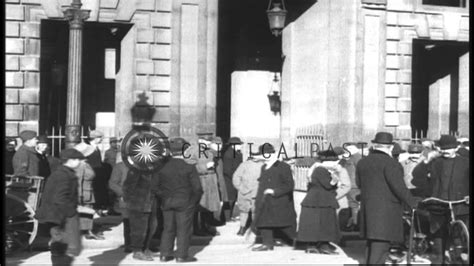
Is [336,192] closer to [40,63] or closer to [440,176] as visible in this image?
[440,176]

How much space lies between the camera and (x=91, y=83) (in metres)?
23.4

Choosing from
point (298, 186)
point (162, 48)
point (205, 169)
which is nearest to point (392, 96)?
point (298, 186)

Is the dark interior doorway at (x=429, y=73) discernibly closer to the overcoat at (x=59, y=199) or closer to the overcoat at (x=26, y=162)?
the overcoat at (x=26, y=162)

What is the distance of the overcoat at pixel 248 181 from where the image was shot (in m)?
15.2

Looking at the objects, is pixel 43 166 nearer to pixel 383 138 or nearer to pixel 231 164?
pixel 231 164

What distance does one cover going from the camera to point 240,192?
→ 603 inches

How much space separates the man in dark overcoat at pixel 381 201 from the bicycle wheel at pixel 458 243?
0.78 meters

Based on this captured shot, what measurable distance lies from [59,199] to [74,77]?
495 centimetres

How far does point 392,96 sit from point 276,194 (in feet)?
29.1

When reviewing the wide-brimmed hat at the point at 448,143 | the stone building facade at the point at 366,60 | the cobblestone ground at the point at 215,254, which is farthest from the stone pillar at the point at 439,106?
the wide-brimmed hat at the point at 448,143

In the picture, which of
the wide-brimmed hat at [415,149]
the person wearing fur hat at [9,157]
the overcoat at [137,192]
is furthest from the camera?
the wide-brimmed hat at [415,149]

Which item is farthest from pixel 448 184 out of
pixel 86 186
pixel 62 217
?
pixel 86 186

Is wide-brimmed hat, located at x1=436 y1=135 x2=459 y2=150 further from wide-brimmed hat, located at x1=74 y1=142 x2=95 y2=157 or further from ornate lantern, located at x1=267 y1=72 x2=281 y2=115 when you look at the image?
ornate lantern, located at x1=267 y1=72 x2=281 y2=115

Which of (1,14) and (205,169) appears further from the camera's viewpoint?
(205,169)
